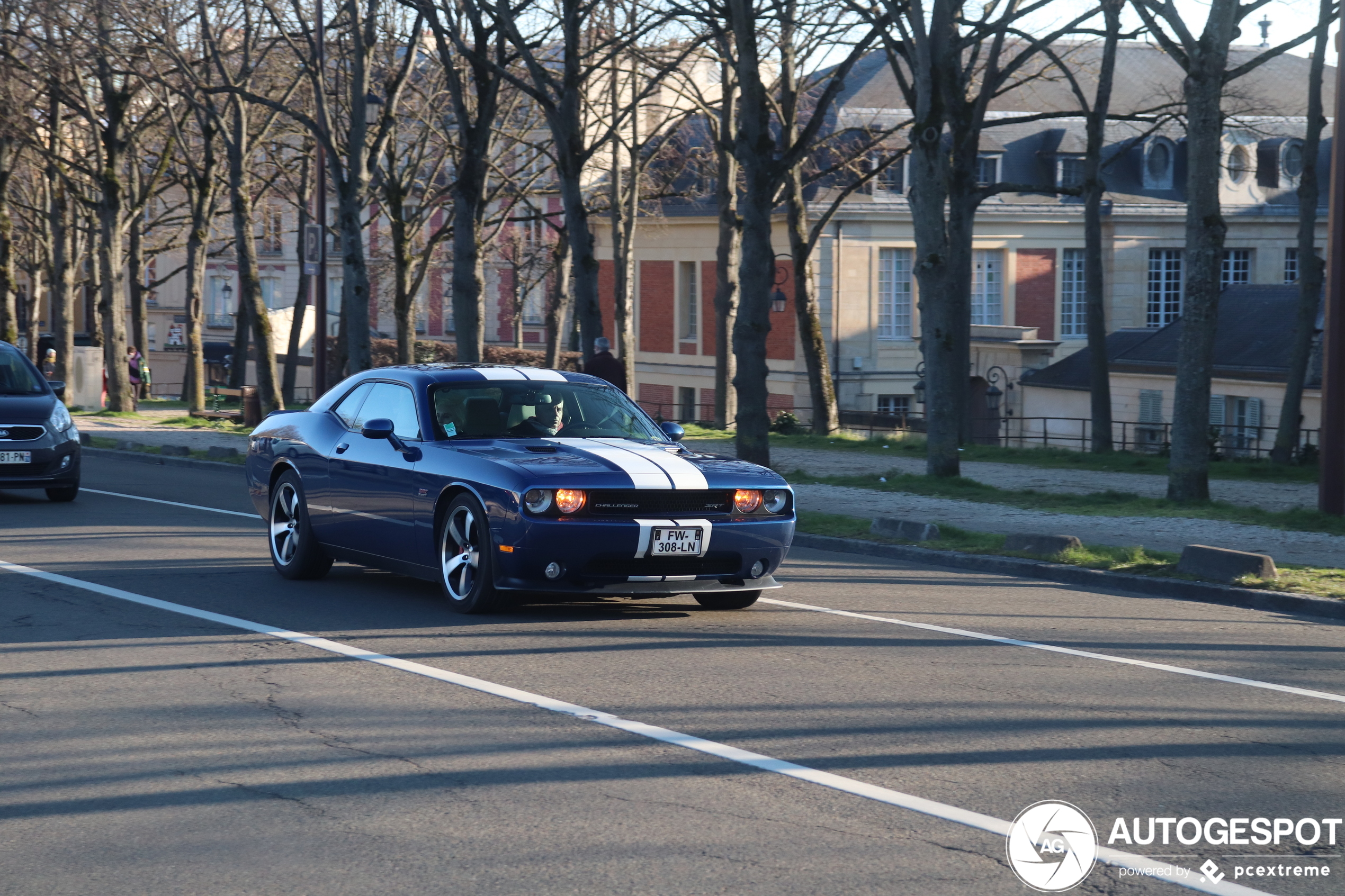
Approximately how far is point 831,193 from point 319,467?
4144 cm

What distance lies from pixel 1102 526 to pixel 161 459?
51.3 ft

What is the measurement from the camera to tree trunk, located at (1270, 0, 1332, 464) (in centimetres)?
2331

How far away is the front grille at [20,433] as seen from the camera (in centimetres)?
1608

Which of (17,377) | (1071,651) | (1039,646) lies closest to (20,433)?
(17,377)

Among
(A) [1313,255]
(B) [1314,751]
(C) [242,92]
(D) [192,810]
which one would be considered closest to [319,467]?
(D) [192,810]

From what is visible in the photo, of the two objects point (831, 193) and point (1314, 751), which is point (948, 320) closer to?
point (1314, 751)

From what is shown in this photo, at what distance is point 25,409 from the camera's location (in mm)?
16484

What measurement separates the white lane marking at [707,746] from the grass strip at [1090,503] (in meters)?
9.81

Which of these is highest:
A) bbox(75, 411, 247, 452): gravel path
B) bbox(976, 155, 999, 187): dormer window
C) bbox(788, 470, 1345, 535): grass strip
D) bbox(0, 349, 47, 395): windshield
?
bbox(976, 155, 999, 187): dormer window

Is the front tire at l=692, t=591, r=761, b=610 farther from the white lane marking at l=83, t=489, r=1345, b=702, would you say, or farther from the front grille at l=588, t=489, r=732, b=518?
the front grille at l=588, t=489, r=732, b=518

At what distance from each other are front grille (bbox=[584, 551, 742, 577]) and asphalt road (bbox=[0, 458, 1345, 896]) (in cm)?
34

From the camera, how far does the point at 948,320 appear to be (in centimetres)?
1930

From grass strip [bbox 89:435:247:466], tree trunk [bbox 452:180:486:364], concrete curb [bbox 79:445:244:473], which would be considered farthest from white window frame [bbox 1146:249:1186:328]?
concrete curb [bbox 79:445:244:473]

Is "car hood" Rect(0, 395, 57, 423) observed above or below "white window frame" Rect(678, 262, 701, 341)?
below
